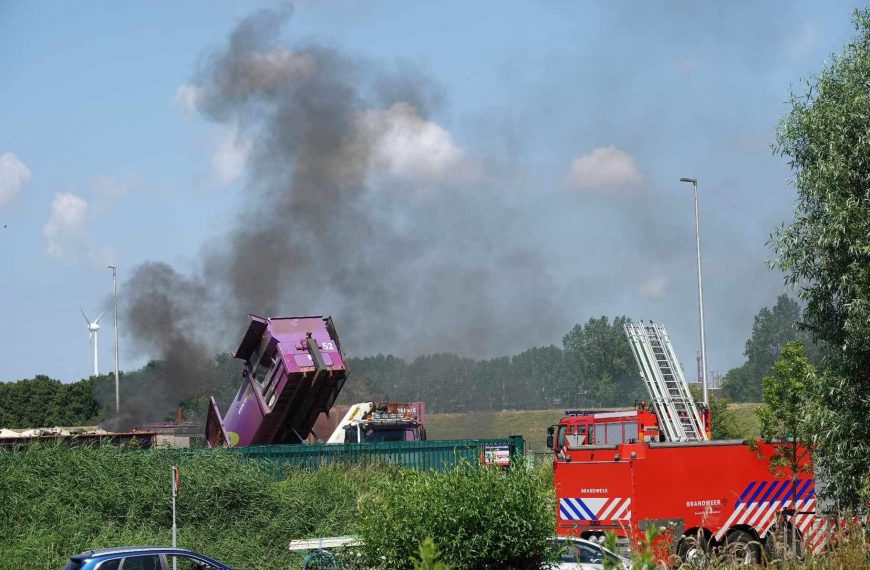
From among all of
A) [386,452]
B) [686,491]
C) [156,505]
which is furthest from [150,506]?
[686,491]

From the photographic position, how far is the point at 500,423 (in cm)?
6762

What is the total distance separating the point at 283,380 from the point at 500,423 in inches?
1751

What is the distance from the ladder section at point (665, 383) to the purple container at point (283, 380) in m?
7.52

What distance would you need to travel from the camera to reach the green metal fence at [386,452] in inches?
912

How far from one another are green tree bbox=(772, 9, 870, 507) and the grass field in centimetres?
2549

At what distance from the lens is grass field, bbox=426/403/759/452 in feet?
179

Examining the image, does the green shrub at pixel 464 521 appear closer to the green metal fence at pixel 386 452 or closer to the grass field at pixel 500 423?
the green metal fence at pixel 386 452

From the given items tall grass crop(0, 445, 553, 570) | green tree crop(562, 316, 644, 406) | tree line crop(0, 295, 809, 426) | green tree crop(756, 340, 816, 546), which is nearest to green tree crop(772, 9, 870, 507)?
green tree crop(756, 340, 816, 546)

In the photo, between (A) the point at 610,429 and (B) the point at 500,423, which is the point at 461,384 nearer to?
(B) the point at 500,423

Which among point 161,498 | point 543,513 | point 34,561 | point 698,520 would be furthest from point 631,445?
point 34,561

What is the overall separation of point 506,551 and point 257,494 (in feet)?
29.4

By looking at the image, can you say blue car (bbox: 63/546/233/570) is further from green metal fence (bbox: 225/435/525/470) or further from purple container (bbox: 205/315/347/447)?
purple container (bbox: 205/315/347/447)

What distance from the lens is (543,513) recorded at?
1151 centimetres

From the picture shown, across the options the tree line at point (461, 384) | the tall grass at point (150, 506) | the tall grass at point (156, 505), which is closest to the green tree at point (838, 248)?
the tall grass at point (156, 505)
